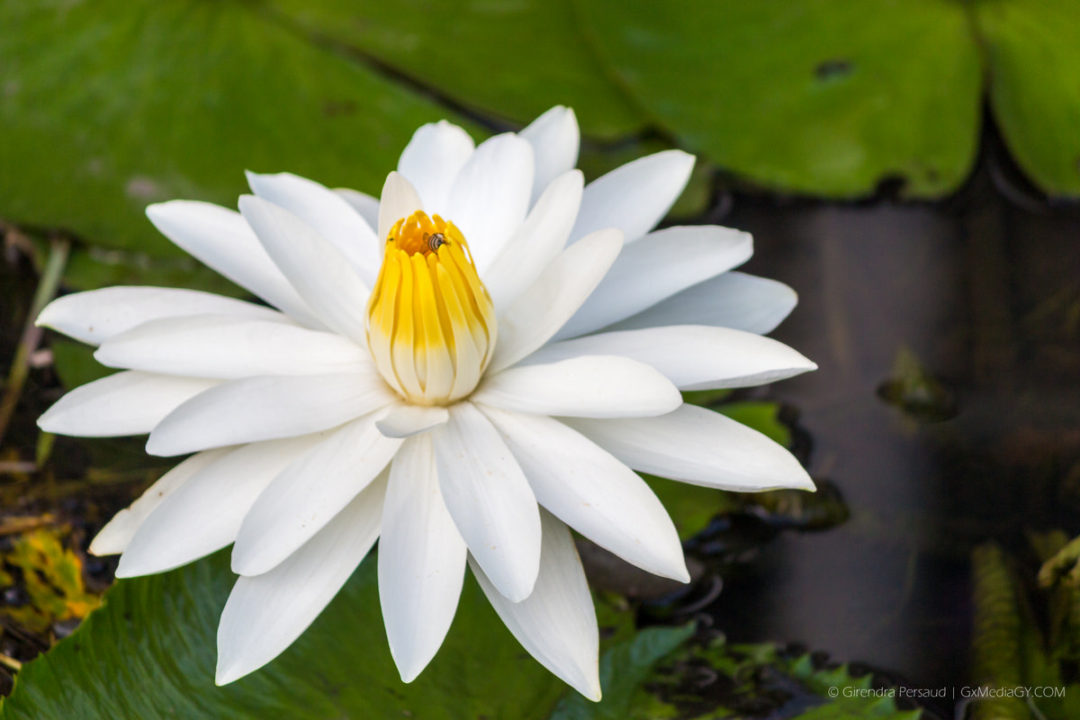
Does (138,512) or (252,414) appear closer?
(252,414)

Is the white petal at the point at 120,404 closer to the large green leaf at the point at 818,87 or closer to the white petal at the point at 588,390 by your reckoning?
the white petal at the point at 588,390

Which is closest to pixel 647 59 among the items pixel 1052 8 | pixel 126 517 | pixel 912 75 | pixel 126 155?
Answer: pixel 912 75

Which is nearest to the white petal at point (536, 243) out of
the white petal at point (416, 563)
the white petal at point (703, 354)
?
the white petal at point (703, 354)

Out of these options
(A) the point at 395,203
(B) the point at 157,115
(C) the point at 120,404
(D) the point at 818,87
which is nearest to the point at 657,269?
(A) the point at 395,203

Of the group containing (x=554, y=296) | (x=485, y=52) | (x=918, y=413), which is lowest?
(x=918, y=413)

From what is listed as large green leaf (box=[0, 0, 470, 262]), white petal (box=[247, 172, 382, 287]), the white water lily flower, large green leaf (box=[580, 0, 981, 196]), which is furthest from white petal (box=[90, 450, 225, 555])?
large green leaf (box=[580, 0, 981, 196])

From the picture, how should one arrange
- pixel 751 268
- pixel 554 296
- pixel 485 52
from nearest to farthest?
1. pixel 554 296
2. pixel 751 268
3. pixel 485 52

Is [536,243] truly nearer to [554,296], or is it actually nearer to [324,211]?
[554,296]

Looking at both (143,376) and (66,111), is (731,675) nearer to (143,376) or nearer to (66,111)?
(143,376)
